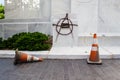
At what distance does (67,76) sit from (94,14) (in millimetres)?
6562

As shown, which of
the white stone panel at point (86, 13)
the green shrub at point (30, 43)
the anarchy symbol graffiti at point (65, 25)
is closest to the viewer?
the green shrub at point (30, 43)


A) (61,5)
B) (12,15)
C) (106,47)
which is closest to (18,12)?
(12,15)

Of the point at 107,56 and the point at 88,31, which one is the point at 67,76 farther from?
the point at 88,31

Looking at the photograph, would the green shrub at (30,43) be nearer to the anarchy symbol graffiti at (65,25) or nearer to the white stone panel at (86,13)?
the anarchy symbol graffiti at (65,25)

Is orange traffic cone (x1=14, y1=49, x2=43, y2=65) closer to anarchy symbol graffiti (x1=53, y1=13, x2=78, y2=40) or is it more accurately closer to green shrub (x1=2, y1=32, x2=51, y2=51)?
green shrub (x1=2, y1=32, x2=51, y2=51)

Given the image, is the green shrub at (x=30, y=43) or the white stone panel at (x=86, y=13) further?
the white stone panel at (x=86, y=13)

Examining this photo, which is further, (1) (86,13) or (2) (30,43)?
(1) (86,13)

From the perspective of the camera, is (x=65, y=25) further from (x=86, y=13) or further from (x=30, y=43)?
(x=86, y=13)

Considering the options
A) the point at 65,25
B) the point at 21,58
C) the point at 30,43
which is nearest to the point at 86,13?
the point at 65,25

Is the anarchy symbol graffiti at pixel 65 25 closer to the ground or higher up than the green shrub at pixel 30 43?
higher up

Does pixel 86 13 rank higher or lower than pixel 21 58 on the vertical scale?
higher

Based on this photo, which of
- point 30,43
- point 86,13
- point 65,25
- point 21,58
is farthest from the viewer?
point 86,13

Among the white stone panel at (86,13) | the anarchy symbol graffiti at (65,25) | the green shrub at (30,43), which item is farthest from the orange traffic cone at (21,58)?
the white stone panel at (86,13)

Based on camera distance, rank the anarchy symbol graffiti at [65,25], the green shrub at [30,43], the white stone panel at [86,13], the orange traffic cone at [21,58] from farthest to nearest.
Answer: the white stone panel at [86,13]
the anarchy symbol graffiti at [65,25]
the green shrub at [30,43]
the orange traffic cone at [21,58]
